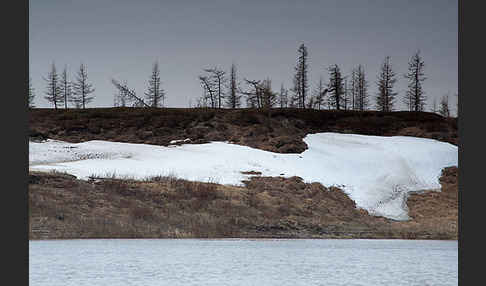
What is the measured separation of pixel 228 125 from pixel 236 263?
36596mm

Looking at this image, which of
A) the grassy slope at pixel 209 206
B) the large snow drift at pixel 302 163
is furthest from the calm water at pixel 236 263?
the large snow drift at pixel 302 163

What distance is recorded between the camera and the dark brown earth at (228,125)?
57.0 m

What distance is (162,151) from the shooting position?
52.1m

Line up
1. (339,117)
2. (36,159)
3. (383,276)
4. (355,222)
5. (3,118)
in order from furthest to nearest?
(339,117), (36,159), (355,222), (3,118), (383,276)

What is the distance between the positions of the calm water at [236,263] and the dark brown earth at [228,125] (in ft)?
80.4

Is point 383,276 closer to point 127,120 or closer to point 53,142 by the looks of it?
point 53,142

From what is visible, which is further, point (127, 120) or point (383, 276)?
point (127, 120)

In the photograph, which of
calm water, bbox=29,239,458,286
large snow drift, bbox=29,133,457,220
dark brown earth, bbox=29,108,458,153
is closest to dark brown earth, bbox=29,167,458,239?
large snow drift, bbox=29,133,457,220

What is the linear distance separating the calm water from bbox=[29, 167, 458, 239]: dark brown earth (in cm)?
239

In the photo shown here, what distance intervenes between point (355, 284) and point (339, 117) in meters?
47.2

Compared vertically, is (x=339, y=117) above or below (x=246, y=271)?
above

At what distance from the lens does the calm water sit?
769 inches

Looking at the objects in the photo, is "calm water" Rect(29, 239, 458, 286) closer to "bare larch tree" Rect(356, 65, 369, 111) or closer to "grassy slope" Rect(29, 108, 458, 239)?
"grassy slope" Rect(29, 108, 458, 239)

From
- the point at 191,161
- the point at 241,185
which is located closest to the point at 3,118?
the point at 241,185
